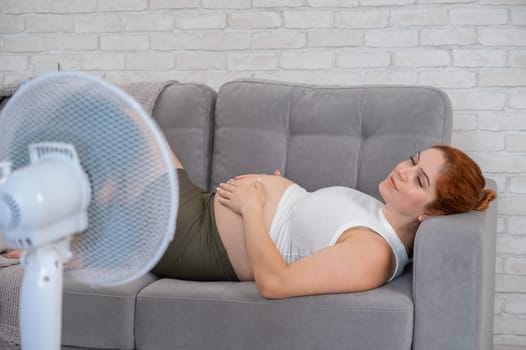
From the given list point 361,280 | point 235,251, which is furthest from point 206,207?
point 361,280

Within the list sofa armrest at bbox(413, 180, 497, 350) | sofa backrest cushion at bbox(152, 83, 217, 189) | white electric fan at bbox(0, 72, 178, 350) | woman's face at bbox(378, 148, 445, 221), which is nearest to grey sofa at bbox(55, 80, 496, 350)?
sofa armrest at bbox(413, 180, 497, 350)

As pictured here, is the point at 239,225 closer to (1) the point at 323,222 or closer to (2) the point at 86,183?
(1) the point at 323,222

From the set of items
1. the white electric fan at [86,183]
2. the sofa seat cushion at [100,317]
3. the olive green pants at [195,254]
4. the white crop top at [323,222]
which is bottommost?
the sofa seat cushion at [100,317]

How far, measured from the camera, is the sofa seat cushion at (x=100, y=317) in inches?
67.2

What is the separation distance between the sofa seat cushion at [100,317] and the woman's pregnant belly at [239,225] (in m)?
0.29

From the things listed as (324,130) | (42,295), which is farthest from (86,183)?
(324,130)

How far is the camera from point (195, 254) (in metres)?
1.84

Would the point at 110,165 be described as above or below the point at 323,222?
above

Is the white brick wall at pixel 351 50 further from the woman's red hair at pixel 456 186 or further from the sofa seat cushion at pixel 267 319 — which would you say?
the sofa seat cushion at pixel 267 319

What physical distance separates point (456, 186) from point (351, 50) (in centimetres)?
111

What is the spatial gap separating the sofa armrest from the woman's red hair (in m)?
0.11

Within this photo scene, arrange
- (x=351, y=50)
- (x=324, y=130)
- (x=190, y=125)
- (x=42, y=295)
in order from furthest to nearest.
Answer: (x=351, y=50) < (x=190, y=125) < (x=324, y=130) < (x=42, y=295)

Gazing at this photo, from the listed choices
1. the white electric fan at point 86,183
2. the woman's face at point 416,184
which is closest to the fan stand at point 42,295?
the white electric fan at point 86,183

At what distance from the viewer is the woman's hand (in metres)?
1.77
